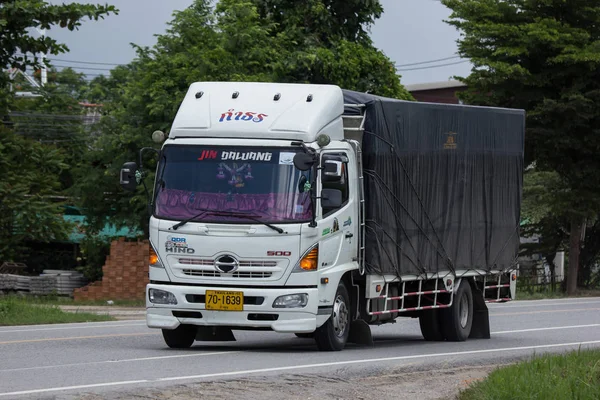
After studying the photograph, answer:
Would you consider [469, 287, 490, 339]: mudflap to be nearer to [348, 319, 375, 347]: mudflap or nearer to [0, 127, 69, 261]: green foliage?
[348, 319, 375, 347]: mudflap

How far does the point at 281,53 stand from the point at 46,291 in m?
11.6

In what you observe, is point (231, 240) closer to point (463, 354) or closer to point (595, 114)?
point (463, 354)

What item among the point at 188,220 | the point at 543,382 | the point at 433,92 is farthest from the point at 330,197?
the point at 433,92

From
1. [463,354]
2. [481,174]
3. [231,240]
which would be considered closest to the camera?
[231,240]

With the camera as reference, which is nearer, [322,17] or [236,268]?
[236,268]

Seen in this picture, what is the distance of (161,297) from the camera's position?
14.5 m

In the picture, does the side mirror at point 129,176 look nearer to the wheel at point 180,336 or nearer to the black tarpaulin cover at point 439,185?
the wheel at point 180,336

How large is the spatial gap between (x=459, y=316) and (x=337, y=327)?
361 centimetres

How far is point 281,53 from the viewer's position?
36.8 m

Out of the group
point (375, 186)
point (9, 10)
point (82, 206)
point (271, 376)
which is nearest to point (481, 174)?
point (375, 186)

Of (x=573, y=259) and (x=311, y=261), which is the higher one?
(x=311, y=261)

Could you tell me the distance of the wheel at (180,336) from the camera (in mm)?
15211

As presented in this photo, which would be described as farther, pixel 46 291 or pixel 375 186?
pixel 46 291

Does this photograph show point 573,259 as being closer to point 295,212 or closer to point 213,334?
point 213,334
